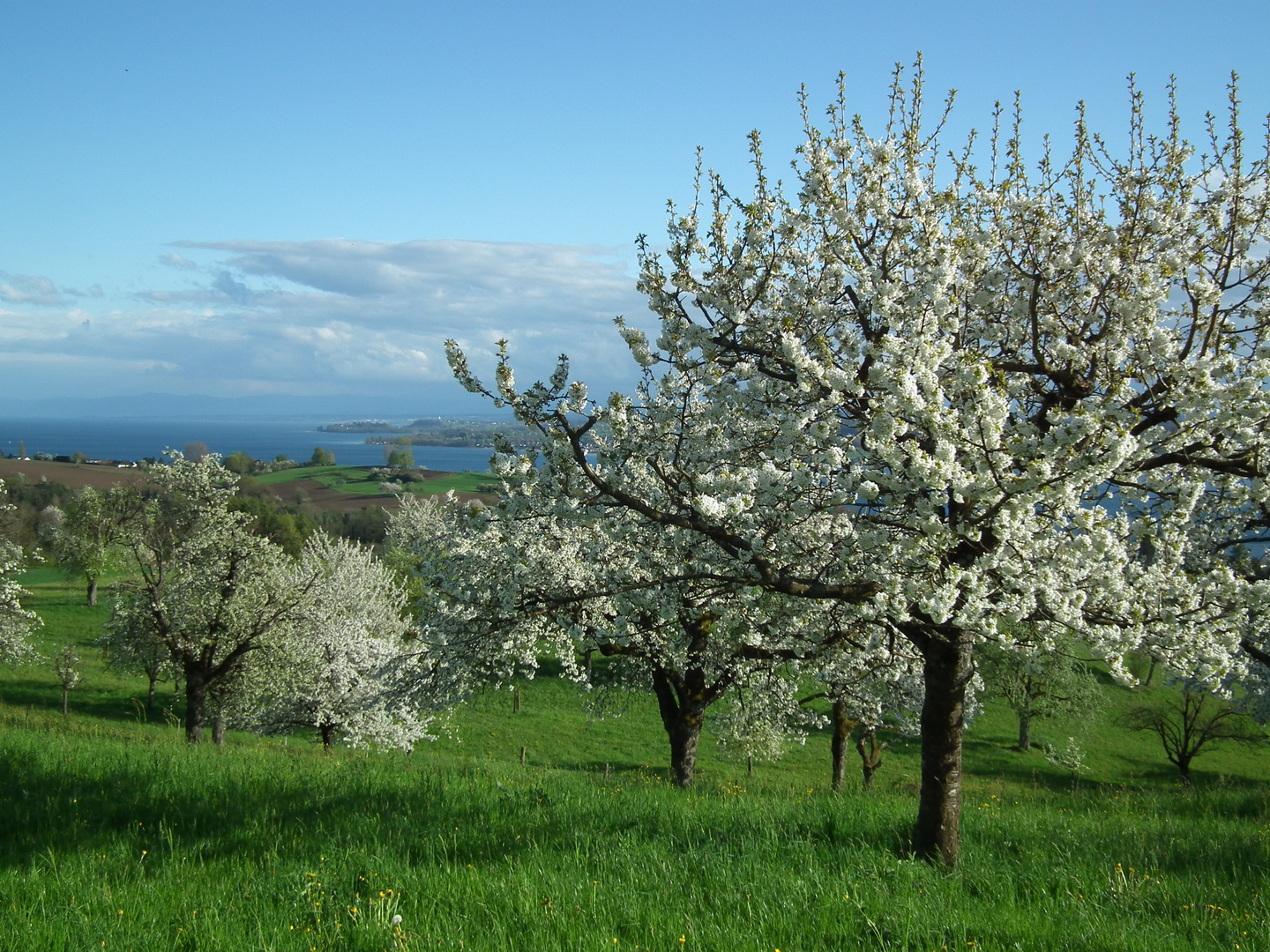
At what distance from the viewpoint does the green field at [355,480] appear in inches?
3684

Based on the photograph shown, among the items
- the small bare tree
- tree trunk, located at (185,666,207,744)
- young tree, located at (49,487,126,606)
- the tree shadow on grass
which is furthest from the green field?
the small bare tree

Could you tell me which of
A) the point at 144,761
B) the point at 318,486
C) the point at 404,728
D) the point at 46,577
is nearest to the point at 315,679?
the point at 404,728

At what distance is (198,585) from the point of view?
2473cm

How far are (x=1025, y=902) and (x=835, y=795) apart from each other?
3835 mm

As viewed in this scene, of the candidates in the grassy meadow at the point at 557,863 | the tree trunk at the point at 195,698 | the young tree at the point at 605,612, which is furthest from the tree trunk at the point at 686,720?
the tree trunk at the point at 195,698

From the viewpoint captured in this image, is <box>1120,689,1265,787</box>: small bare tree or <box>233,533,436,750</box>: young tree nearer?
<box>233,533,436,750</box>: young tree

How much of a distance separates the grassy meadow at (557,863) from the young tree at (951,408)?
130cm

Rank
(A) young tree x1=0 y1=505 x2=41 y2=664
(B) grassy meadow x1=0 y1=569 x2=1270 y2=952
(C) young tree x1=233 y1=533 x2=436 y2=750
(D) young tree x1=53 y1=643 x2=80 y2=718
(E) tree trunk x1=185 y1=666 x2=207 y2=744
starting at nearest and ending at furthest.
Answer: (B) grassy meadow x1=0 y1=569 x2=1270 y2=952 < (E) tree trunk x1=185 y1=666 x2=207 y2=744 < (A) young tree x1=0 y1=505 x2=41 y2=664 < (C) young tree x1=233 y1=533 x2=436 y2=750 < (D) young tree x1=53 y1=643 x2=80 y2=718

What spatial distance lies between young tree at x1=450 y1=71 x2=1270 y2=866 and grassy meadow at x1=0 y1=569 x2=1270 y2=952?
51.2 inches

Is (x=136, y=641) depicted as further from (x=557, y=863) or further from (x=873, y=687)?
(x=557, y=863)

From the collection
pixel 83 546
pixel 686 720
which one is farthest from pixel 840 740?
pixel 83 546

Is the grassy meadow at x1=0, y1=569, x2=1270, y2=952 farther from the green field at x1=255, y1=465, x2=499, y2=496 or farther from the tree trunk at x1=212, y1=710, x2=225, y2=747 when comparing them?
the green field at x1=255, y1=465, x2=499, y2=496

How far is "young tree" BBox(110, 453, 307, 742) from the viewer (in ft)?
80.3

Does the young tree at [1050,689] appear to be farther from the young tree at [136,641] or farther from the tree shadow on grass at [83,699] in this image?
the tree shadow on grass at [83,699]
